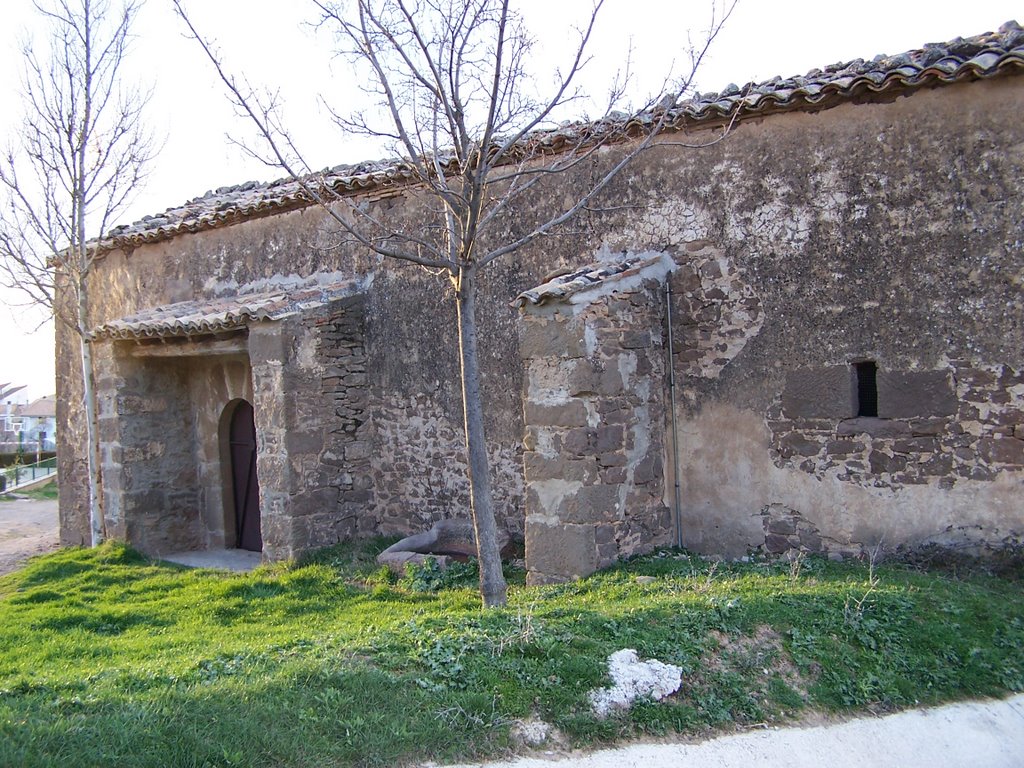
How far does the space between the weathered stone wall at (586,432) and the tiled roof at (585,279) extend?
0.30 feet

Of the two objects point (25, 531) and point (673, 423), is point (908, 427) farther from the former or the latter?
point (25, 531)

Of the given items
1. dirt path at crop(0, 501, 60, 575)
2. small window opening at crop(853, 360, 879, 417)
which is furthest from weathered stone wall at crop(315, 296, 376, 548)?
small window opening at crop(853, 360, 879, 417)

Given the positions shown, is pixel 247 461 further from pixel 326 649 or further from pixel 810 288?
pixel 810 288

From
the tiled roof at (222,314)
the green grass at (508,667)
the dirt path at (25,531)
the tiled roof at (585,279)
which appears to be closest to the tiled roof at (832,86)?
the tiled roof at (585,279)

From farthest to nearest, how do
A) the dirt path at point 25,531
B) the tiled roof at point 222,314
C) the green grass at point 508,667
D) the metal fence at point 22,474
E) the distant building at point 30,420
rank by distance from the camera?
1. the distant building at point 30,420
2. the metal fence at point 22,474
3. the dirt path at point 25,531
4. the tiled roof at point 222,314
5. the green grass at point 508,667

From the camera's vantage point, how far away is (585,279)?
21.9ft

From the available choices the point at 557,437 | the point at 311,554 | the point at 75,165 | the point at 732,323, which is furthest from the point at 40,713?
the point at 75,165

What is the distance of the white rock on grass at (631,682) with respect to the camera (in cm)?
414

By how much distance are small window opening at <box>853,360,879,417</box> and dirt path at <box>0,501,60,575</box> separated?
10563mm

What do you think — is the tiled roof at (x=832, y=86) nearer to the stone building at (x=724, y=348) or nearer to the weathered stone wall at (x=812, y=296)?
the stone building at (x=724, y=348)

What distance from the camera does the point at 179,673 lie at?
4328 mm

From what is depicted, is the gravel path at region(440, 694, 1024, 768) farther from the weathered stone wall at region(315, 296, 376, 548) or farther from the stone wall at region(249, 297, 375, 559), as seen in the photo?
the weathered stone wall at region(315, 296, 376, 548)

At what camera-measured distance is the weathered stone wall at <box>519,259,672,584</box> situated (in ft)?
21.4

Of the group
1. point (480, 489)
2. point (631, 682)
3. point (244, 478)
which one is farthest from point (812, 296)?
point (244, 478)
